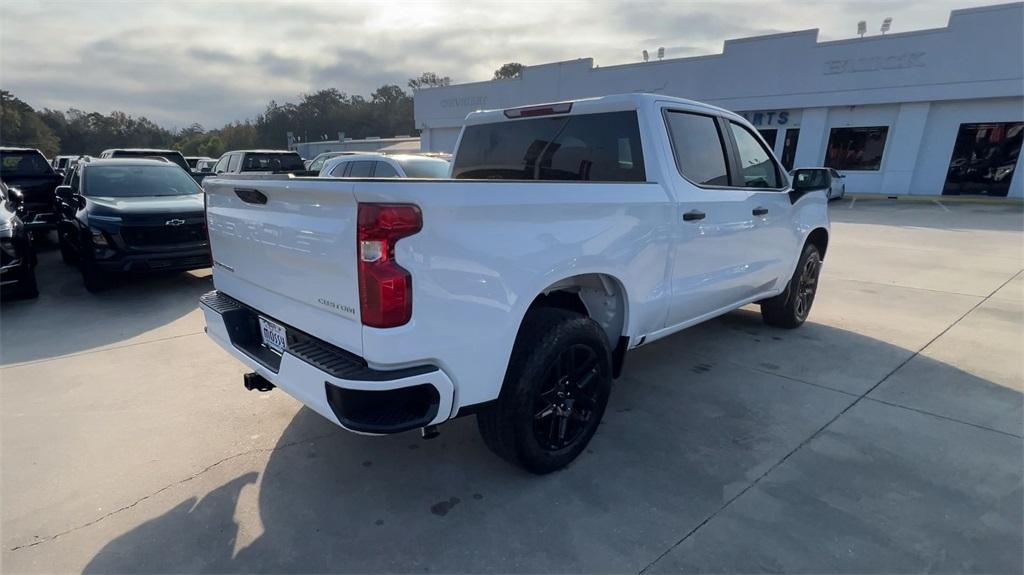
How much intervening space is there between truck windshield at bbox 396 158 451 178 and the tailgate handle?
21.1 feet

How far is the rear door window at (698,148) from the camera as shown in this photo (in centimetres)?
356

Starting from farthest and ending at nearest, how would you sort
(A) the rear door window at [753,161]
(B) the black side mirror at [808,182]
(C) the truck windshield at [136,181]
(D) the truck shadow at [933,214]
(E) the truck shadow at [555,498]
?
(D) the truck shadow at [933,214] < (C) the truck windshield at [136,181] < (B) the black side mirror at [808,182] < (A) the rear door window at [753,161] < (E) the truck shadow at [555,498]

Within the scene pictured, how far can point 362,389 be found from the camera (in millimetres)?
2070

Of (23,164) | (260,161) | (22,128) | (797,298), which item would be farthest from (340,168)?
(22,128)

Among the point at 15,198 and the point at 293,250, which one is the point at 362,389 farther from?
the point at 15,198

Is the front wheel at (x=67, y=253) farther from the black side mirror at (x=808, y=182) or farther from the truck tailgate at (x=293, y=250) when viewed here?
the black side mirror at (x=808, y=182)

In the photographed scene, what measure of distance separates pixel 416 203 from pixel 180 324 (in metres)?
4.74

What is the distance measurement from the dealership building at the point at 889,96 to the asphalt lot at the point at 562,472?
1776 centimetres

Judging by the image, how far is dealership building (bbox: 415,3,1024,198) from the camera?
1906 centimetres

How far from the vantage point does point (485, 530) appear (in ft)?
8.13

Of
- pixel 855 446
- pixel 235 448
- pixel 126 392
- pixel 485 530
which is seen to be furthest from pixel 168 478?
pixel 855 446

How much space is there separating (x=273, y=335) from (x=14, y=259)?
5367 mm

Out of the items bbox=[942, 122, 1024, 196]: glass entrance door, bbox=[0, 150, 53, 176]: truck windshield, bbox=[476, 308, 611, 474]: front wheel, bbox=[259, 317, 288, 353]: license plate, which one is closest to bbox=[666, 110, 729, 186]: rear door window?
bbox=[476, 308, 611, 474]: front wheel

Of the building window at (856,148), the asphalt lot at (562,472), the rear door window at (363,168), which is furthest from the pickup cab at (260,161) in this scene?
the building window at (856,148)
